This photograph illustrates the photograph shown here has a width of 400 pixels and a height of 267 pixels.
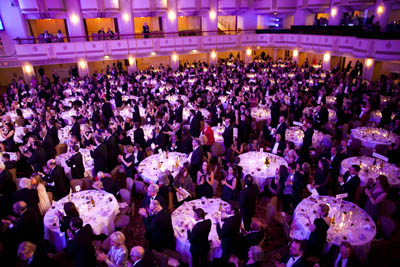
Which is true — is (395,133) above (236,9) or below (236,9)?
below

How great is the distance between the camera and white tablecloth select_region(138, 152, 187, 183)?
7.13 metres

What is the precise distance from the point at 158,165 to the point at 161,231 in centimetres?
268

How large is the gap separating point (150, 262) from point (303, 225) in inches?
116

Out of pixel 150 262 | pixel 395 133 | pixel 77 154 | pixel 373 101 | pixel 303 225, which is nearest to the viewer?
pixel 150 262

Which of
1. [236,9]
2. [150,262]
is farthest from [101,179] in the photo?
[236,9]

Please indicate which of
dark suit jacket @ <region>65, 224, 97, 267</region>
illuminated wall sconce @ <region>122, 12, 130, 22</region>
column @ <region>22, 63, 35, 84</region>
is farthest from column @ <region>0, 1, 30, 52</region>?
dark suit jacket @ <region>65, 224, 97, 267</region>

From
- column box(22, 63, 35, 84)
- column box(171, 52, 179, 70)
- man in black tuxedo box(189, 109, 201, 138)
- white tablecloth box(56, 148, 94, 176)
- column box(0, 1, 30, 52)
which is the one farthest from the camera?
column box(171, 52, 179, 70)

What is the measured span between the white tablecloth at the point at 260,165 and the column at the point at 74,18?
65.3 ft

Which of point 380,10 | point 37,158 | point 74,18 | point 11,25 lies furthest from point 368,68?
point 11,25

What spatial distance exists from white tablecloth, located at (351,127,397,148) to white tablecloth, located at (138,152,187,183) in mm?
5757

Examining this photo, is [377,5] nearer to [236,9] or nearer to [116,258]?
[236,9]

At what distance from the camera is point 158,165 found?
7516mm

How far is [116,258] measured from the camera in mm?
4395

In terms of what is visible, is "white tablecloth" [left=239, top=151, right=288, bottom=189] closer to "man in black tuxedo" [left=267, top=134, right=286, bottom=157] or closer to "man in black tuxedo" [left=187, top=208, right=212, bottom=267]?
"man in black tuxedo" [left=267, top=134, right=286, bottom=157]
